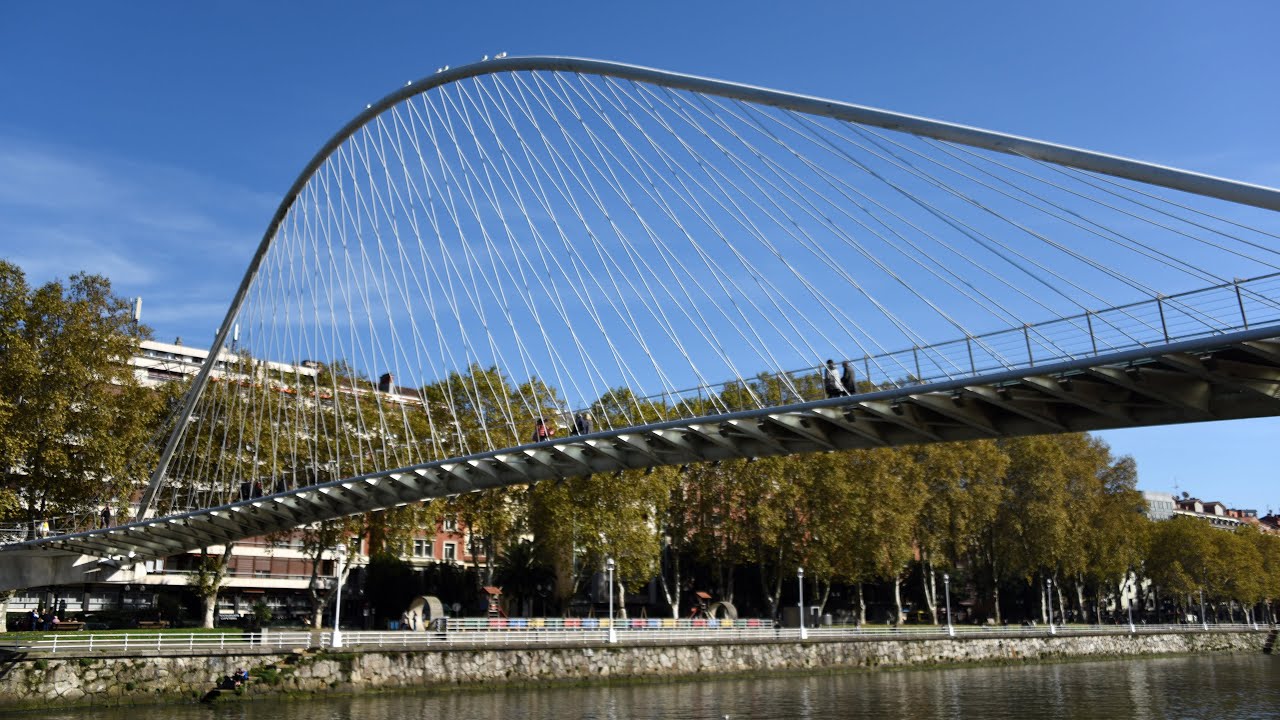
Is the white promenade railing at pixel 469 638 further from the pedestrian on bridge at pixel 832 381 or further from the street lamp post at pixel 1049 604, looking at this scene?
the pedestrian on bridge at pixel 832 381

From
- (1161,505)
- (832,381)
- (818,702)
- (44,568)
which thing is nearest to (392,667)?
(818,702)

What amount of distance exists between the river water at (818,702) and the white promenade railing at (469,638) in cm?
226

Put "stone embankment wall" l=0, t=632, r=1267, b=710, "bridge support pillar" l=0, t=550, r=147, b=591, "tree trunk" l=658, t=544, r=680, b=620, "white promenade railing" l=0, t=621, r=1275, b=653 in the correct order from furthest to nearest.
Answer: "tree trunk" l=658, t=544, r=680, b=620, "bridge support pillar" l=0, t=550, r=147, b=591, "white promenade railing" l=0, t=621, r=1275, b=653, "stone embankment wall" l=0, t=632, r=1267, b=710

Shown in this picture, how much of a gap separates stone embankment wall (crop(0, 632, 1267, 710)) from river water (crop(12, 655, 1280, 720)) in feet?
2.80

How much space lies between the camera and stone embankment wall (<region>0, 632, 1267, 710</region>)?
1316 inches

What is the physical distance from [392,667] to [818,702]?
647 inches

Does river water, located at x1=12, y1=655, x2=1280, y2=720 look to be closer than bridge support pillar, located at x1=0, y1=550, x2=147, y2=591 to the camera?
Yes

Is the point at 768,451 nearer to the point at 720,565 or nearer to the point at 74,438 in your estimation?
the point at 74,438

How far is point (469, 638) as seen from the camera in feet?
140

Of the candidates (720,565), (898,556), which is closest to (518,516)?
(720,565)

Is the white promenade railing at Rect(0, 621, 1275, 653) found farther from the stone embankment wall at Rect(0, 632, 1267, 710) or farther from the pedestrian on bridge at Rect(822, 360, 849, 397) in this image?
the pedestrian on bridge at Rect(822, 360, 849, 397)

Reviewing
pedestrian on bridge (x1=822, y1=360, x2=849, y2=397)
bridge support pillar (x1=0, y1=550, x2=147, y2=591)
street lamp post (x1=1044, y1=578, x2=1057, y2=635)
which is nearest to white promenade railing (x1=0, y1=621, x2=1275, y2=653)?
bridge support pillar (x1=0, y1=550, x2=147, y2=591)

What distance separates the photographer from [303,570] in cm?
7262

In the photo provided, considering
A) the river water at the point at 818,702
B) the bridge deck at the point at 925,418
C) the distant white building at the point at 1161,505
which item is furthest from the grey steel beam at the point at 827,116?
the distant white building at the point at 1161,505
